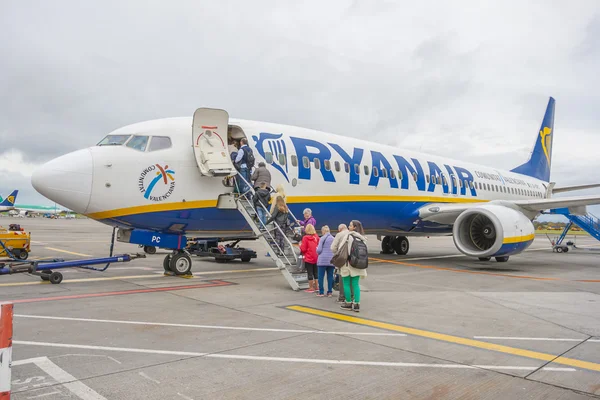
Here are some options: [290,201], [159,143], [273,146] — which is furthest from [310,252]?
[159,143]

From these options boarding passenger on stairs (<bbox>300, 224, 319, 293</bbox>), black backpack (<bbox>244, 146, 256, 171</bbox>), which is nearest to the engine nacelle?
boarding passenger on stairs (<bbox>300, 224, 319, 293</bbox>)

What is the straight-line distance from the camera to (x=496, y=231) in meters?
13.6

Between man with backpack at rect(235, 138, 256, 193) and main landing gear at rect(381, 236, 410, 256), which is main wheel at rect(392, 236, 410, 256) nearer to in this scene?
main landing gear at rect(381, 236, 410, 256)

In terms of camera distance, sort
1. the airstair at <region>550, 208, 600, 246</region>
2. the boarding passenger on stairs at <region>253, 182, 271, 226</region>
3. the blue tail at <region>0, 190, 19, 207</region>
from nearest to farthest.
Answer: the boarding passenger on stairs at <region>253, 182, 271, 226</region>
the airstair at <region>550, 208, 600, 246</region>
the blue tail at <region>0, 190, 19, 207</region>

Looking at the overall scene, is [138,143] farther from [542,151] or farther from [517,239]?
[542,151]

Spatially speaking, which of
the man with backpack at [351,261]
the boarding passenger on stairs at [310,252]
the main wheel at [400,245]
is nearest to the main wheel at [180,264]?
the boarding passenger on stairs at [310,252]

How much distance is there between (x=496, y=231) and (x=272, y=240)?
24.4 feet

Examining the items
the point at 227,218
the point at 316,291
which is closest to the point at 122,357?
the point at 316,291

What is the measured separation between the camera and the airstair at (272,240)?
31.0ft

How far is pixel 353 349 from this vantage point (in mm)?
5090

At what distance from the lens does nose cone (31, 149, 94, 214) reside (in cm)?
885

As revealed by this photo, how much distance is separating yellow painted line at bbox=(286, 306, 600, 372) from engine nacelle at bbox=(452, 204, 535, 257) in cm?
824

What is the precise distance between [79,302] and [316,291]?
14.1 ft

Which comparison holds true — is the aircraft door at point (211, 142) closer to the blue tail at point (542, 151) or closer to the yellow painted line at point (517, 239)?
the yellow painted line at point (517, 239)
